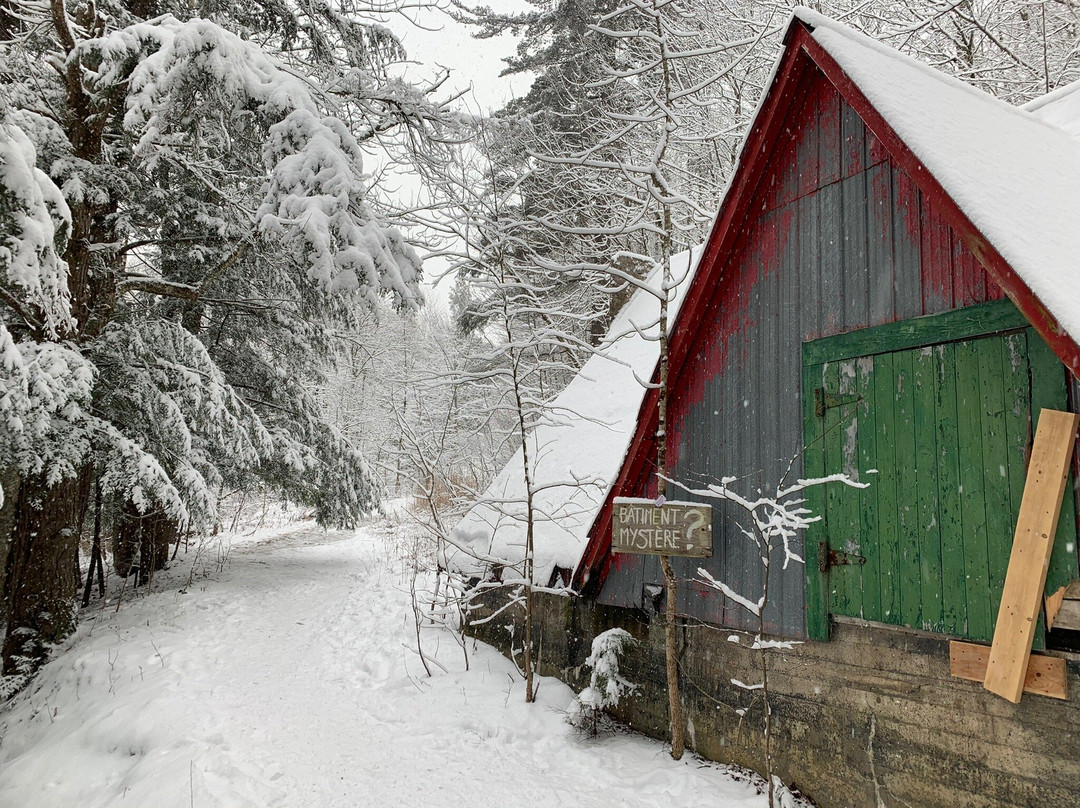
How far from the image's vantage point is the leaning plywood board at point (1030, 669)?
3.10m

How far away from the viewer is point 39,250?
14.1 feet

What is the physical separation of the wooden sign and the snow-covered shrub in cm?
101

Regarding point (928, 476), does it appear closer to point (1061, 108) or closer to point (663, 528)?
point (663, 528)

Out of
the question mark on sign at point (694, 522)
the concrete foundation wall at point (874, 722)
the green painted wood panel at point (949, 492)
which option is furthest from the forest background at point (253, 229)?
the concrete foundation wall at point (874, 722)

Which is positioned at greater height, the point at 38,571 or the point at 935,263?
the point at 935,263

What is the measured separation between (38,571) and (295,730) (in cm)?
426

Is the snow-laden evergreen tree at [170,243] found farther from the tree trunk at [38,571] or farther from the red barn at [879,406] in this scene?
the red barn at [879,406]

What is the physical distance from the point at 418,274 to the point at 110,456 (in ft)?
15.0

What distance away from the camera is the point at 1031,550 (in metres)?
3.15

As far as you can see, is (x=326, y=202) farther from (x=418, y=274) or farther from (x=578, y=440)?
(x=578, y=440)

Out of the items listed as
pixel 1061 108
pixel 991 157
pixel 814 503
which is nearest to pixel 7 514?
pixel 814 503

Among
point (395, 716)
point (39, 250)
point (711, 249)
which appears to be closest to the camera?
point (39, 250)

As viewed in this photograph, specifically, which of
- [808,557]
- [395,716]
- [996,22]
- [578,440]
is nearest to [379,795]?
[395,716]

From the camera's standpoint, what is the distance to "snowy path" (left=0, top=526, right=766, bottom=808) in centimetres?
472
